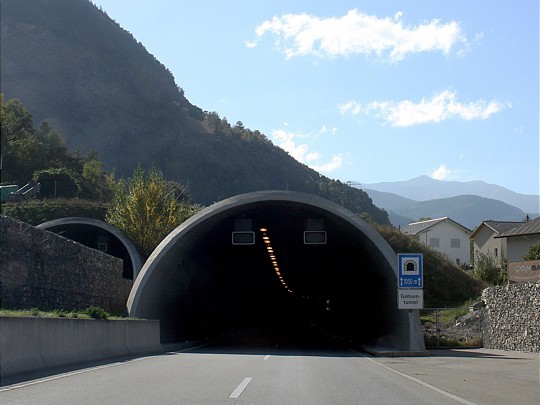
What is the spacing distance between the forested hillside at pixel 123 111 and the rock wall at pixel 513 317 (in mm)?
101916

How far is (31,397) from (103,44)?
184 meters

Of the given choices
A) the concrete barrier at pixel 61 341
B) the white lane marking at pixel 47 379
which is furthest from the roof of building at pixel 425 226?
the white lane marking at pixel 47 379

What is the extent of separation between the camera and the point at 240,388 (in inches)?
543

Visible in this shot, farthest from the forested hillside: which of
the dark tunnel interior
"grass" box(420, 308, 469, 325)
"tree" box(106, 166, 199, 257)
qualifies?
"grass" box(420, 308, 469, 325)

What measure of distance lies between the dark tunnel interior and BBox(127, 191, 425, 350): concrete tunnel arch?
8 cm

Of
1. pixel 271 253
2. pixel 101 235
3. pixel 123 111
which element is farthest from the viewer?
pixel 123 111

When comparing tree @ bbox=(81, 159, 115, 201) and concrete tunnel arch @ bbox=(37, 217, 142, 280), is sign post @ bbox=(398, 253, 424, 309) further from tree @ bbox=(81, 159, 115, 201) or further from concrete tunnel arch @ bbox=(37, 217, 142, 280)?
tree @ bbox=(81, 159, 115, 201)

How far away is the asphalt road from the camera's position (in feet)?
40.0

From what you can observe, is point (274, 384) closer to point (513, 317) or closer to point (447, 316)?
point (513, 317)

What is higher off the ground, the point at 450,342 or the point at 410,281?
the point at 410,281

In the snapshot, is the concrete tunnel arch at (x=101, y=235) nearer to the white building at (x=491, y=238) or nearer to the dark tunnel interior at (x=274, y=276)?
the dark tunnel interior at (x=274, y=276)

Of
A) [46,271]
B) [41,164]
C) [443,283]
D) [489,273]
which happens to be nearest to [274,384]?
[46,271]

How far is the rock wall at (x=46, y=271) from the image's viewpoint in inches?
989

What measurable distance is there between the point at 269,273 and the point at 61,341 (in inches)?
1512
